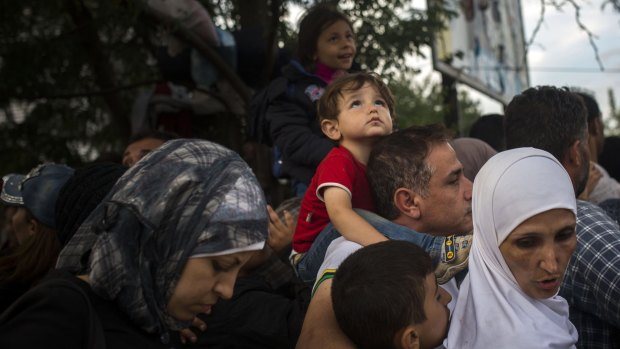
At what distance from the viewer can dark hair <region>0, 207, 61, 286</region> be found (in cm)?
354

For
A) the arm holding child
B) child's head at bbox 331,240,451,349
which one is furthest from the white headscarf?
the arm holding child

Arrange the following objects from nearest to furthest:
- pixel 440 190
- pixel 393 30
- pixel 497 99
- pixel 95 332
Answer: pixel 95 332 → pixel 440 190 → pixel 393 30 → pixel 497 99

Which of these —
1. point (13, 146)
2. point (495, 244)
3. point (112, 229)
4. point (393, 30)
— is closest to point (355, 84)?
point (495, 244)

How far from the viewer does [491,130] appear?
17.5ft

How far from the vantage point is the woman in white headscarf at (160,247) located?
214cm

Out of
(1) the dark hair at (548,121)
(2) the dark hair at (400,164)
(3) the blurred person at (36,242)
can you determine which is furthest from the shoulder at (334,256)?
(3) the blurred person at (36,242)

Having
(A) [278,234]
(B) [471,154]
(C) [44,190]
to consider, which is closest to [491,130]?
(B) [471,154]

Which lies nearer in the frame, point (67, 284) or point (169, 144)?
point (67, 284)

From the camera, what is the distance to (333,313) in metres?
2.69

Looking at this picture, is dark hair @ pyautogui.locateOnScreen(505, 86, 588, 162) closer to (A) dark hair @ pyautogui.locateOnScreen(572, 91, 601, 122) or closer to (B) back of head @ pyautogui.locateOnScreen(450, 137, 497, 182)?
(B) back of head @ pyautogui.locateOnScreen(450, 137, 497, 182)

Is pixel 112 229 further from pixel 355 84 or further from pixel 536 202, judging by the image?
pixel 355 84

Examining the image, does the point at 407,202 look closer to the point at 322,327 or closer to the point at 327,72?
the point at 322,327

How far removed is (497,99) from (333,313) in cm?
1271

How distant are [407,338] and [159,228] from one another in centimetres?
85
